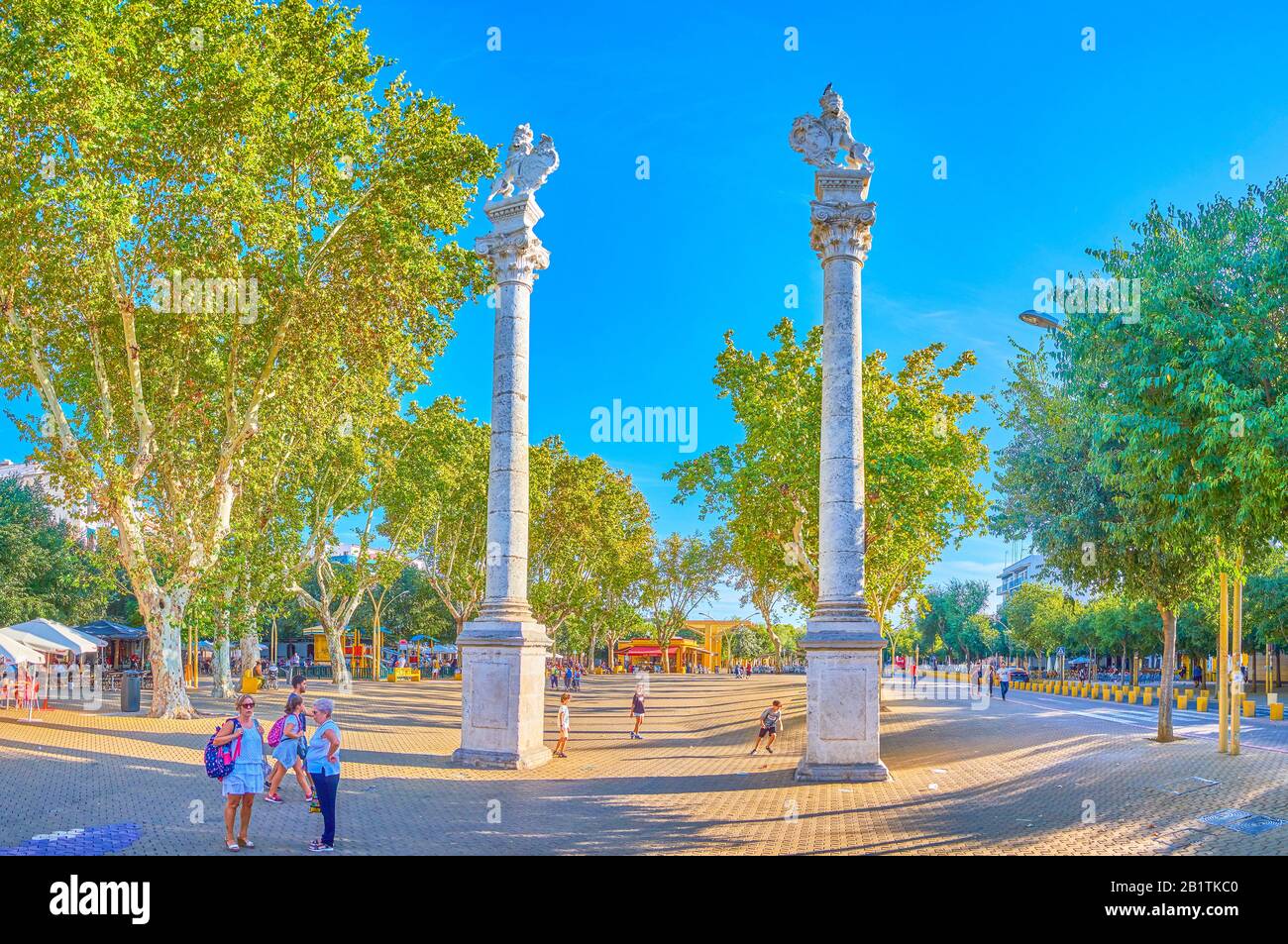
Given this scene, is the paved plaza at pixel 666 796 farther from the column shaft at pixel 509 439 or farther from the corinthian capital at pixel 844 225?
the corinthian capital at pixel 844 225

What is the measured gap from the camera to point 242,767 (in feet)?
34.8

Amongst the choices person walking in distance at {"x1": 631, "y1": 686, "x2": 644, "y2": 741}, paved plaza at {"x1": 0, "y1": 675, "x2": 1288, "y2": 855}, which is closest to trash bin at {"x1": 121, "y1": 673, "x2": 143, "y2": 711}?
paved plaza at {"x1": 0, "y1": 675, "x2": 1288, "y2": 855}

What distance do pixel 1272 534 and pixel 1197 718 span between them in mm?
21363

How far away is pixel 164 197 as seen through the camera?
24.4 meters

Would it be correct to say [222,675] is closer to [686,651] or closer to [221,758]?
[221,758]

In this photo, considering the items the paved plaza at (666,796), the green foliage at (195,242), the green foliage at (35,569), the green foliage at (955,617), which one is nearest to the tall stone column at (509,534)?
the paved plaza at (666,796)

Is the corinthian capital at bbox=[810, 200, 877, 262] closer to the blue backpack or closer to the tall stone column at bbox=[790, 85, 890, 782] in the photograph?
the tall stone column at bbox=[790, 85, 890, 782]

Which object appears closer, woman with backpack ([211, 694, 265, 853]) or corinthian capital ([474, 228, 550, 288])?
woman with backpack ([211, 694, 265, 853])

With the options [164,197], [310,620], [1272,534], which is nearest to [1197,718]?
[1272,534]

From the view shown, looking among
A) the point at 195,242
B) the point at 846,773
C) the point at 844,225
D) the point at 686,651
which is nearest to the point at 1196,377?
the point at 844,225

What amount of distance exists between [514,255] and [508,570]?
665 cm

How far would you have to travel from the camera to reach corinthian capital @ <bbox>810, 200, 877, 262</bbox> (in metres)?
18.1

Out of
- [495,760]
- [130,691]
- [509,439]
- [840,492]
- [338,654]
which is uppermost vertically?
[509,439]

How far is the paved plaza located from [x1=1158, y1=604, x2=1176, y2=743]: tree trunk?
0.82 m
